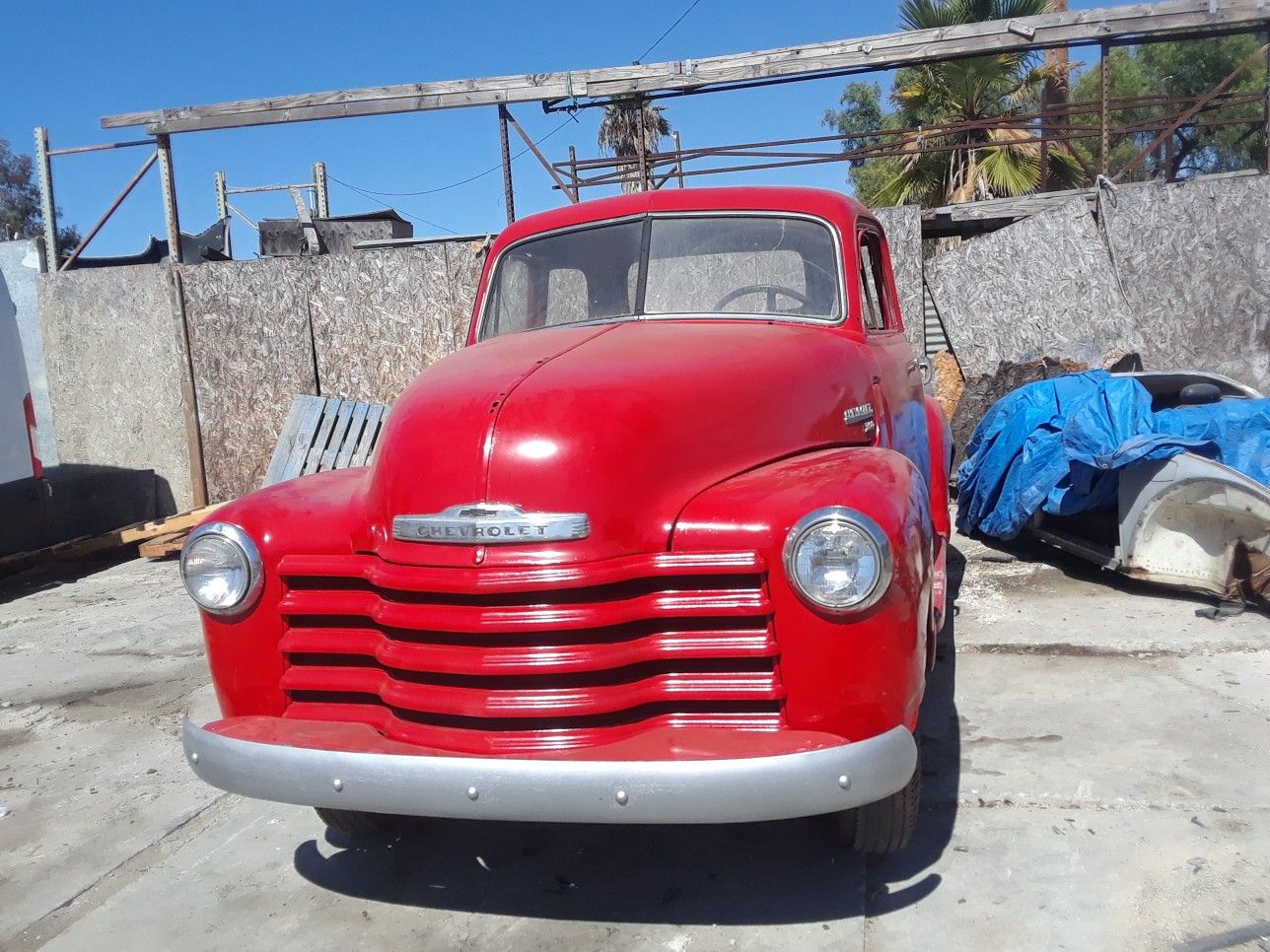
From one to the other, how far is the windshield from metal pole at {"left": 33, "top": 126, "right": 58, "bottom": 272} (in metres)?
7.13

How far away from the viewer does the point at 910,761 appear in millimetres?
2328

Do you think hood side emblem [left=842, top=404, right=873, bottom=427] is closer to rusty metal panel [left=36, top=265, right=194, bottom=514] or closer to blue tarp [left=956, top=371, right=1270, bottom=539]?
blue tarp [left=956, top=371, right=1270, bottom=539]

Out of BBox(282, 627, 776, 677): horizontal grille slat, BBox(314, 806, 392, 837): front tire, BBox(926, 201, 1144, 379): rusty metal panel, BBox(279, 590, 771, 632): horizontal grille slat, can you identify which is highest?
BBox(926, 201, 1144, 379): rusty metal panel

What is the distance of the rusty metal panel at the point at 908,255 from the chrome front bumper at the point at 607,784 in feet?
21.5

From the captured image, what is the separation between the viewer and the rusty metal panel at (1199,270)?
311 inches

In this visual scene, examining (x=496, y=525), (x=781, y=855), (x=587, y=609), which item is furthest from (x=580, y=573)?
(x=781, y=855)

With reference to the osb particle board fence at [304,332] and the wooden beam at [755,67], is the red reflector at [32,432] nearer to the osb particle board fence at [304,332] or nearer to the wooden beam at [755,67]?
the osb particle board fence at [304,332]

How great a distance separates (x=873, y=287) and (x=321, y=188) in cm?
900

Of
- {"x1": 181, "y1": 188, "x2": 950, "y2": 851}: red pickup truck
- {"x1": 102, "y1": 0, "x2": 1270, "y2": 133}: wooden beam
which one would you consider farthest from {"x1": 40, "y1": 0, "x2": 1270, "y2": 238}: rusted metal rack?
{"x1": 181, "y1": 188, "x2": 950, "y2": 851}: red pickup truck

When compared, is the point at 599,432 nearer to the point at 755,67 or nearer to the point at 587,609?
the point at 587,609

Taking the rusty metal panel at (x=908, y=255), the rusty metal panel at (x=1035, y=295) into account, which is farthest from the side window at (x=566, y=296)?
the rusty metal panel at (x=1035, y=295)

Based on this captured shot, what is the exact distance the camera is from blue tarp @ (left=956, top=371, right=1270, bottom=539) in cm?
525

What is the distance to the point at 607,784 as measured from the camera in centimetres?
223

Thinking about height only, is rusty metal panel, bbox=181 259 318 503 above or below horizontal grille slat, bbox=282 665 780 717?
above
